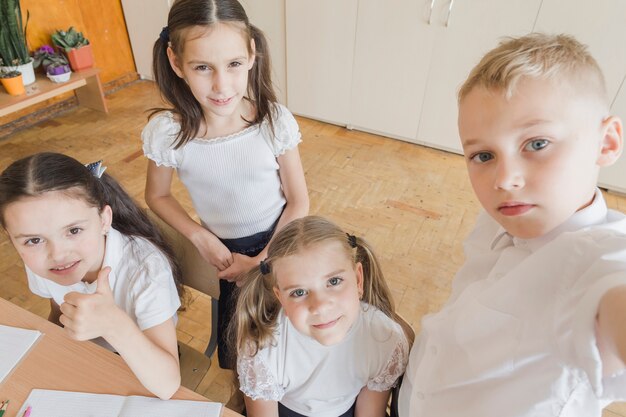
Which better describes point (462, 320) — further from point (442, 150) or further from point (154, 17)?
point (154, 17)

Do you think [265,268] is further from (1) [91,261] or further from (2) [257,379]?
(1) [91,261]

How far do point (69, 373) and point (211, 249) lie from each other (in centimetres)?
52

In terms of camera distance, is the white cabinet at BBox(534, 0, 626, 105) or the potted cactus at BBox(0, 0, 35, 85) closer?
the white cabinet at BBox(534, 0, 626, 105)

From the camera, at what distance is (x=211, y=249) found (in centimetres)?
121

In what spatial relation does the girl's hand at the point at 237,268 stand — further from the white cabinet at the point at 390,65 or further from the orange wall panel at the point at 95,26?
the orange wall panel at the point at 95,26

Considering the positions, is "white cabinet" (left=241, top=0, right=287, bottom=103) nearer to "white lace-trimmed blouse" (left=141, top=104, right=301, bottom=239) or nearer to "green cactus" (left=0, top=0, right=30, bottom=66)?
"green cactus" (left=0, top=0, right=30, bottom=66)

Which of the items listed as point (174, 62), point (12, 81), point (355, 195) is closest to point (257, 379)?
point (174, 62)

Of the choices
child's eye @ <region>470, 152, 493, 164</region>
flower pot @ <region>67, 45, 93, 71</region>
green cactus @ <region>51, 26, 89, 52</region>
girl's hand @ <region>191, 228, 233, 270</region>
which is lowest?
flower pot @ <region>67, 45, 93, 71</region>

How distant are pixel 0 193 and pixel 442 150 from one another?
2.86m

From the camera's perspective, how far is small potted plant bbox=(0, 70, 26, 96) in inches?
111

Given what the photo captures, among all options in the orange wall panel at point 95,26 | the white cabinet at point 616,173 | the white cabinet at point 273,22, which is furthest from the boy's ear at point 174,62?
the orange wall panel at point 95,26

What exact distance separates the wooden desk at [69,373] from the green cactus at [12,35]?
2981mm

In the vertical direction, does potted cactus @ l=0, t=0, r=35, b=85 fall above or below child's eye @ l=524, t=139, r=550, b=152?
below

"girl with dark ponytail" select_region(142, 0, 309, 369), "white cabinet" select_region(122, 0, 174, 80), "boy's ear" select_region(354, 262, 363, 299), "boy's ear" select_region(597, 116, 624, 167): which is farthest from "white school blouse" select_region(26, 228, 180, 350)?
"white cabinet" select_region(122, 0, 174, 80)
